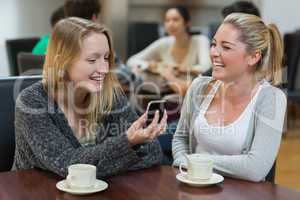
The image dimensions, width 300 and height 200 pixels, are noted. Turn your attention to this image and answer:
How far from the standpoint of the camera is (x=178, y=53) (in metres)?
4.09

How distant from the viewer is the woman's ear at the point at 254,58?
72.8 inches

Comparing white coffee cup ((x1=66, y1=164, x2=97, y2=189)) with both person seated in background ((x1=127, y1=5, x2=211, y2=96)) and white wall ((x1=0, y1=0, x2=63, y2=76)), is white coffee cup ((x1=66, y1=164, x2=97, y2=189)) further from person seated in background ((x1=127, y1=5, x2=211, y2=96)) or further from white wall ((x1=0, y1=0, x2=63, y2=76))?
white wall ((x1=0, y1=0, x2=63, y2=76))

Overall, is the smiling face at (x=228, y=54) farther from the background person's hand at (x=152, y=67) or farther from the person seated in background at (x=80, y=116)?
the background person's hand at (x=152, y=67)

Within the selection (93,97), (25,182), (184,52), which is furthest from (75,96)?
(184,52)

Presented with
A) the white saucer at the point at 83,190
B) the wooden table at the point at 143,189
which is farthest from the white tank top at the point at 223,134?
the white saucer at the point at 83,190

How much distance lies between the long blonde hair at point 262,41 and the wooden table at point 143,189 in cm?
49

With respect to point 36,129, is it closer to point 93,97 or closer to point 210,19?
point 93,97

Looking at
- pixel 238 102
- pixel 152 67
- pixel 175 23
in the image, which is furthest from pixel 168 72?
pixel 238 102

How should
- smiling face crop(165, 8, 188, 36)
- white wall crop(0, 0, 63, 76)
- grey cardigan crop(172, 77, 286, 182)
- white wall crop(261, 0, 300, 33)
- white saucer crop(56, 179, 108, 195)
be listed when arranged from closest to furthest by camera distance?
white saucer crop(56, 179, 108, 195) < grey cardigan crop(172, 77, 286, 182) < smiling face crop(165, 8, 188, 36) < white wall crop(0, 0, 63, 76) < white wall crop(261, 0, 300, 33)

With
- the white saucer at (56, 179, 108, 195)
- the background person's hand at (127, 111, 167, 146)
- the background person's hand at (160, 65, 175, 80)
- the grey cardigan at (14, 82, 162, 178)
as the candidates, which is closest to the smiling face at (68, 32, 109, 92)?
the grey cardigan at (14, 82, 162, 178)

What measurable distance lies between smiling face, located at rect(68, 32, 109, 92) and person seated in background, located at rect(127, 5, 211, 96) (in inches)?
80.0

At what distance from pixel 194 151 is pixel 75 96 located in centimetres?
46

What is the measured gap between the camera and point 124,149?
5.08 ft

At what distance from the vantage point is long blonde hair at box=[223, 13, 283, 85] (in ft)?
6.02
